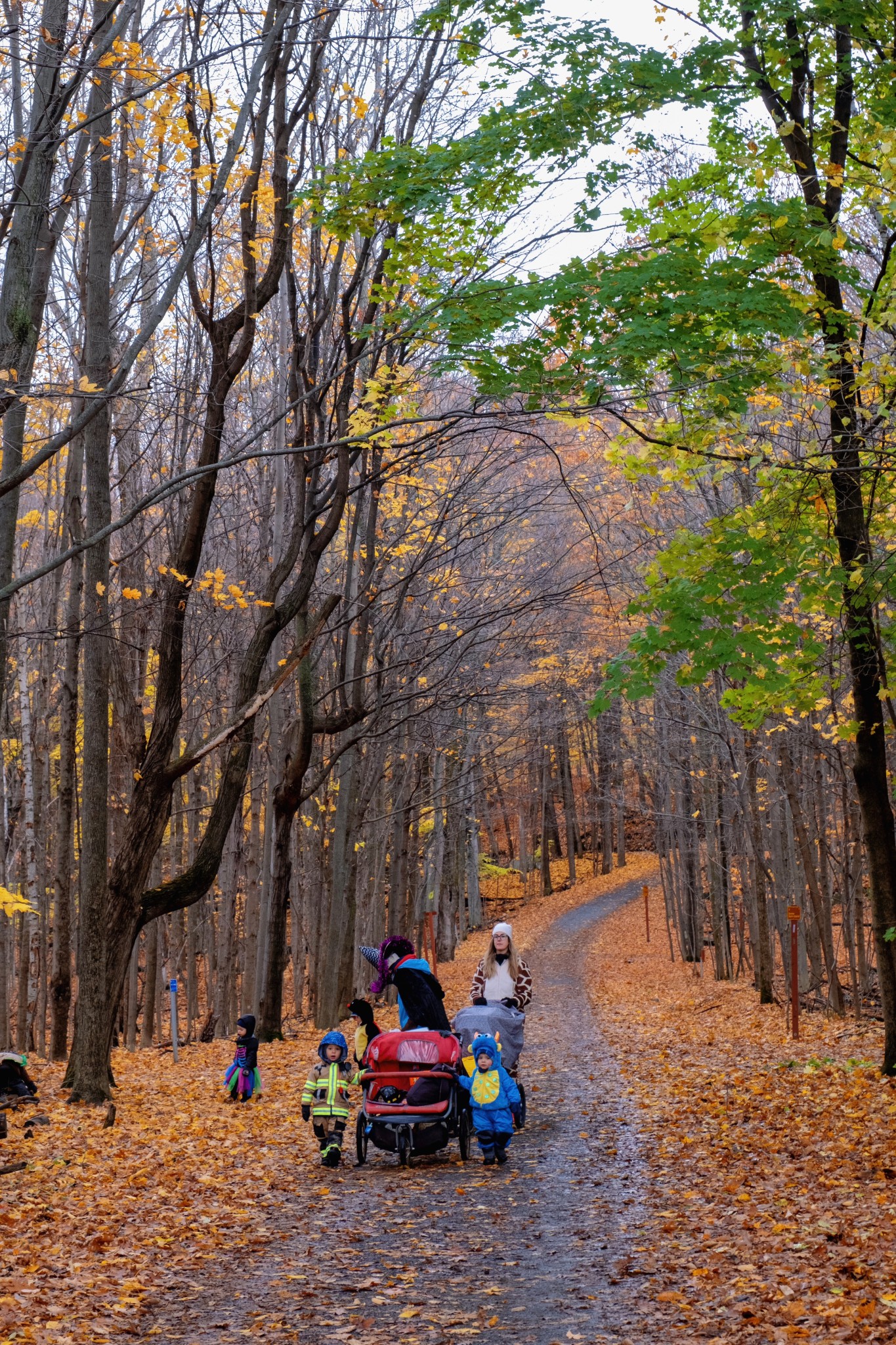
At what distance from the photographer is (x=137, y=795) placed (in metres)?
10.3

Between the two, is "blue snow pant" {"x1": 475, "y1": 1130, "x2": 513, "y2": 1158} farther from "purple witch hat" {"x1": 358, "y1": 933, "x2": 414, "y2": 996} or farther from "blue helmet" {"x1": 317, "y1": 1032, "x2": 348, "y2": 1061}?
"purple witch hat" {"x1": 358, "y1": 933, "x2": 414, "y2": 996}

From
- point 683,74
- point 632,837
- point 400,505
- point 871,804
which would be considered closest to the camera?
point 683,74

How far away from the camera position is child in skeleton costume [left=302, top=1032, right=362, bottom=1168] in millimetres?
7715

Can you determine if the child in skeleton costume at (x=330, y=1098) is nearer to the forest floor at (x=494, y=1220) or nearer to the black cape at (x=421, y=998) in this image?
the forest floor at (x=494, y=1220)

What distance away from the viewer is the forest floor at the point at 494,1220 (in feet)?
14.8

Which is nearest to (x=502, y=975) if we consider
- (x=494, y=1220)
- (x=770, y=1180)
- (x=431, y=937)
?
(x=770, y=1180)

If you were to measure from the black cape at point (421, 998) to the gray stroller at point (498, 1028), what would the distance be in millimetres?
304

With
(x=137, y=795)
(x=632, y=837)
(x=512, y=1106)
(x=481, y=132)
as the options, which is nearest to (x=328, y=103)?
(x=481, y=132)

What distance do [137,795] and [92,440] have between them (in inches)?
130

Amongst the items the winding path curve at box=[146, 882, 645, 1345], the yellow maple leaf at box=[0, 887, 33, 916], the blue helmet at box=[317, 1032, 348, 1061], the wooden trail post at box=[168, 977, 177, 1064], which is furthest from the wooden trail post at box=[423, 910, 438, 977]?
the yellow maple leaf at box=[0, 887, 33, 916]

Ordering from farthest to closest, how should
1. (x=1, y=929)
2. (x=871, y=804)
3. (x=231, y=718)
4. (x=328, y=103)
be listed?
(x=1, y=929), (x=328, y=103), (x=231, y=718), (x=871, y=804)

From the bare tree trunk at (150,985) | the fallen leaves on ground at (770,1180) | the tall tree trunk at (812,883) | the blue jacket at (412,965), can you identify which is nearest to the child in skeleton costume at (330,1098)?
the blue jacket at (412,965)

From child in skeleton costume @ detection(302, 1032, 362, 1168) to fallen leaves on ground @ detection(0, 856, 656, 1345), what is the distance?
0.67ft

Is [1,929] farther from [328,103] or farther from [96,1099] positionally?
[328,103]
